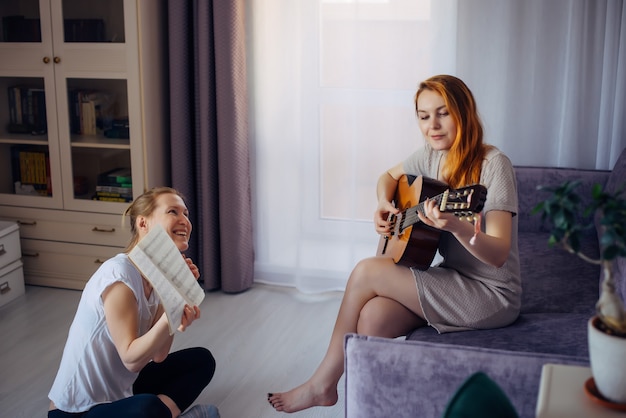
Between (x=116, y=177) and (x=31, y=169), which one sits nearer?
(x=116, y=177)

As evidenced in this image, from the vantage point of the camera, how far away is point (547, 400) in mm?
1316

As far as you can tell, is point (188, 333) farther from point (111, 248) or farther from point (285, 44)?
point (285, 44)

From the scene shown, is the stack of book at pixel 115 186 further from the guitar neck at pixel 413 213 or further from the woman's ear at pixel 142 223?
the guitar neck at pixel 413 213

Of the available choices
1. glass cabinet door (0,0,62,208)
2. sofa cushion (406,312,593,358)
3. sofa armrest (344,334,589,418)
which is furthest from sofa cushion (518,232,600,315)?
glass cabinet door (0,0,62,208)

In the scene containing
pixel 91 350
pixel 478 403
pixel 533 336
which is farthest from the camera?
pixel 533 336

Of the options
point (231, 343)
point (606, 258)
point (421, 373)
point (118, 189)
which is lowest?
point (231, 343)

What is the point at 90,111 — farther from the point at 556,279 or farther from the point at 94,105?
the point at 556,279

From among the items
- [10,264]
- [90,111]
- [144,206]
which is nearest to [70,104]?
[90,111]

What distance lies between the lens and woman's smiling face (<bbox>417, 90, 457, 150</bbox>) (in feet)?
7.38

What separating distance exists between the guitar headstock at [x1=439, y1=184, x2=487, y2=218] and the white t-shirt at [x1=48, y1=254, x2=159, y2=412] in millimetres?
816

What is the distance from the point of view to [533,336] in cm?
209

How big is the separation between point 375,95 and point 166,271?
1.73m

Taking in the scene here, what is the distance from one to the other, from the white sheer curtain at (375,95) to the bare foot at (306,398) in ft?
4.05

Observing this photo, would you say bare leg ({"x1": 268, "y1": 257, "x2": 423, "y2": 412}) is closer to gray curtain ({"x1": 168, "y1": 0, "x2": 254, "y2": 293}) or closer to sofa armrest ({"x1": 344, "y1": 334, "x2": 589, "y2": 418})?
sofa armrest ({"x1": 344, "y1": 334, "x2": 589, "y2": 418})
